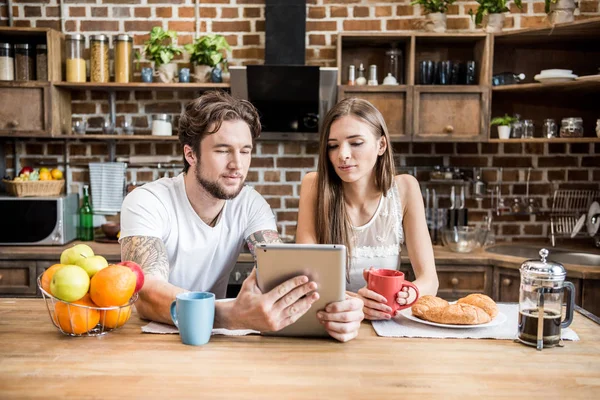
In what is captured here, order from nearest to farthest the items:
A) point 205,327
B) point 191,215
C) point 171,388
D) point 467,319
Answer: point 171,388
point 205,327
point 467,319
point 191,215

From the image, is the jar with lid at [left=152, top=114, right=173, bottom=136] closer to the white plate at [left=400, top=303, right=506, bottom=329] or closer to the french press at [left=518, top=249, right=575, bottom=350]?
the white plate at [left=400, top=303, right=506, bottom=329]

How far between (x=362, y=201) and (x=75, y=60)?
2051 millimetres

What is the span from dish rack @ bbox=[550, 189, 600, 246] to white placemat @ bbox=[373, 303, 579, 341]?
218 cm

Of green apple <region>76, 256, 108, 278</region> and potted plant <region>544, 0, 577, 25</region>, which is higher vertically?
potted plant <region>544, 0, 577, 25</region>

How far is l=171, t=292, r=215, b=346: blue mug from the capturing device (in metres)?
1.31

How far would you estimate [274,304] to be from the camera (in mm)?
1325

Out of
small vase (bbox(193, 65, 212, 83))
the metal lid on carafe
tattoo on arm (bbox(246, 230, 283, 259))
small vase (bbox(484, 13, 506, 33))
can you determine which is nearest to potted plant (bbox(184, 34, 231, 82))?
small vase (bbox(193, 65, 212, 83))

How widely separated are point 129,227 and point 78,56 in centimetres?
194

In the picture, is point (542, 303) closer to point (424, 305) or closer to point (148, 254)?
point (424, 305)

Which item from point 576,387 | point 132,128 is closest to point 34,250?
point 132,128

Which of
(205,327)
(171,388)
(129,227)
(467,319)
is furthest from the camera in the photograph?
(129,227)

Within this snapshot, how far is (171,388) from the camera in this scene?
3.54 ft

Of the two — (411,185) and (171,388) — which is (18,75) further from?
(171,388)

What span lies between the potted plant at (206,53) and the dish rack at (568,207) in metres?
2.24
